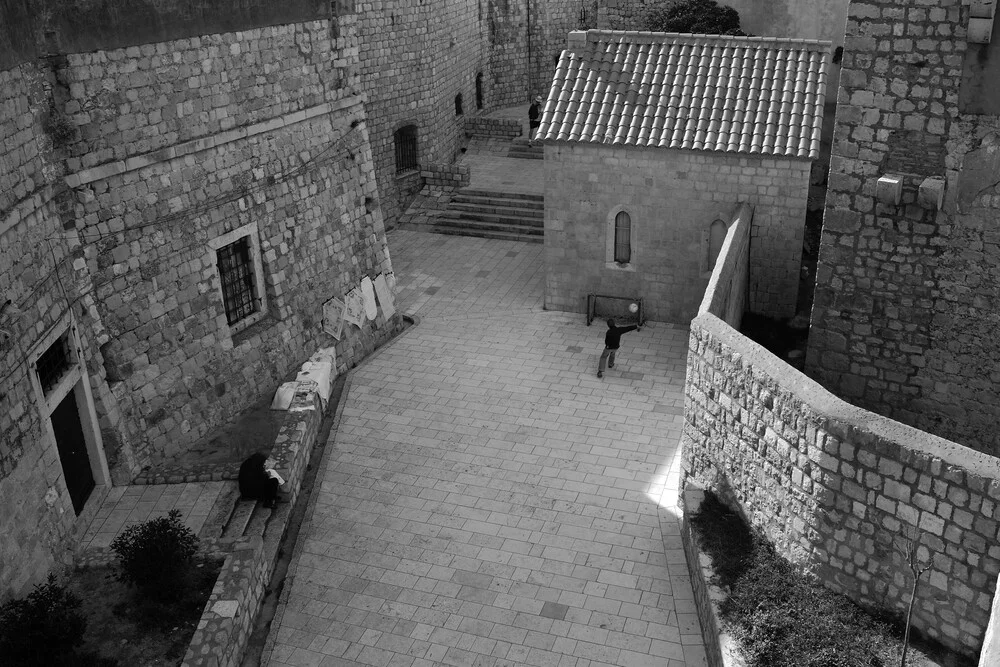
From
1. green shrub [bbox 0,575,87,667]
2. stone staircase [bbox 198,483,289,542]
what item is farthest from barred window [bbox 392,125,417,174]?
green shrub [bbox 0,575,87,667]

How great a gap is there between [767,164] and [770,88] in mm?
1362

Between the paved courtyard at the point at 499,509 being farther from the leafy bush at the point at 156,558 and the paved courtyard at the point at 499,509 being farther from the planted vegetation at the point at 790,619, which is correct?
the leafy bush at the point at 156,558

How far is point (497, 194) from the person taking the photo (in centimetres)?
2292

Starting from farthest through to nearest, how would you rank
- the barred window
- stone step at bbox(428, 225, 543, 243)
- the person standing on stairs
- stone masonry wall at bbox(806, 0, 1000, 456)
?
the person standing on stairs → the barred window → stone step at bbox(428, 225, 543, 243) → stone masonry wall at bbox(806, 0, 1000, 456)

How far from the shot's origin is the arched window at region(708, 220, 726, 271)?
16.1 m

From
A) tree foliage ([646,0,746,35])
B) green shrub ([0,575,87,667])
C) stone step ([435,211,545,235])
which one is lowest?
stone step ([435,211,545,235])

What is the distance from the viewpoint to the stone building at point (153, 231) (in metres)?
10.2

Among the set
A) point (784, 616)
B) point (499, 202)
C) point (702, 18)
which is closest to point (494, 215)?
point (499, 202)

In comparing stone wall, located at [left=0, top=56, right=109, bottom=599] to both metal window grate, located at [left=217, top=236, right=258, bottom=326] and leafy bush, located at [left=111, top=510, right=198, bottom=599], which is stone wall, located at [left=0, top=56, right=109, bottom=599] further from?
metal window grate, located at [left=217, top=236, right=258, bottom=326]

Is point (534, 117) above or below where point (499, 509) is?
above

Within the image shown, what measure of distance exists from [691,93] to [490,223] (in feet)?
22.7

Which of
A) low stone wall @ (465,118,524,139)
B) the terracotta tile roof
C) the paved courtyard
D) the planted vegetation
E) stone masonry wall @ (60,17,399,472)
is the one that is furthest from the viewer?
low stone wall @ (465,118,524,139)

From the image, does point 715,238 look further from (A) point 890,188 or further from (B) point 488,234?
(B) point 488,234

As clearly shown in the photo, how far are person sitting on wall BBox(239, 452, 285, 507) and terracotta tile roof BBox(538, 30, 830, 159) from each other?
7.60 m
